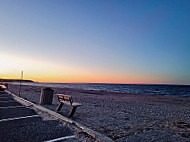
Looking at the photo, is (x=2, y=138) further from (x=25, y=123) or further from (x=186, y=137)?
(x=186, y=137)

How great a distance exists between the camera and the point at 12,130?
4277 mm

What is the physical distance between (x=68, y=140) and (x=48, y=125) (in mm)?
1469

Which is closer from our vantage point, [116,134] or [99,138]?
[99,138]

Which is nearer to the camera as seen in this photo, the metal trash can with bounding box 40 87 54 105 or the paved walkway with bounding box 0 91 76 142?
the paved walkway with bounding box 0 91 76 142

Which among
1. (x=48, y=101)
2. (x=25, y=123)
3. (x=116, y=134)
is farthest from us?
(x=48, y=101)

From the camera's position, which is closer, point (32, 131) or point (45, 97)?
point (32, 131)

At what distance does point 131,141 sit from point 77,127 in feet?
5.69

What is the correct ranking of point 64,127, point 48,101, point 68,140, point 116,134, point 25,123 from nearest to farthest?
1. point 68,140
2. point 116,134
3. point 64,127
4. point 25,123
5. point 48,101

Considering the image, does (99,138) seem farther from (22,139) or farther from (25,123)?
(25,123)

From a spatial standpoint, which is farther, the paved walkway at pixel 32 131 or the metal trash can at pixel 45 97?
the metal trash can at pixel 45 97

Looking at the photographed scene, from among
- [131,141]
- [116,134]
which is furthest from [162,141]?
[116,134]

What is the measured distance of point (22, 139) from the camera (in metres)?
3.67

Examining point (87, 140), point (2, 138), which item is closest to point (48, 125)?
point (2, 138)

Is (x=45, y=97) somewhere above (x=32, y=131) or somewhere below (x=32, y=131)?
above
